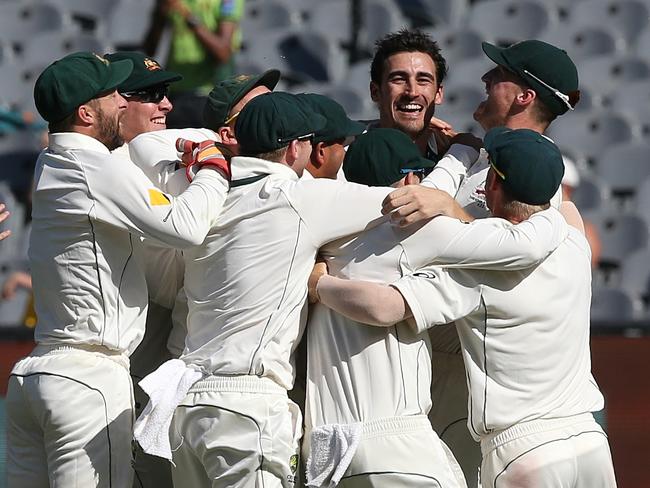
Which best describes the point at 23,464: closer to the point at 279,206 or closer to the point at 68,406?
the point at 68,406

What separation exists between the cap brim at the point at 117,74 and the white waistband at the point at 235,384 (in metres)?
1.06

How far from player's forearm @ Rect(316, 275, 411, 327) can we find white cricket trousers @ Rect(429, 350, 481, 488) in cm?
81

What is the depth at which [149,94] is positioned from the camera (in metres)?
4.61

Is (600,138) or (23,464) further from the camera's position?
(600,138)

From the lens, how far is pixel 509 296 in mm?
3912

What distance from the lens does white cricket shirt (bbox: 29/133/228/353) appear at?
3.99 meters

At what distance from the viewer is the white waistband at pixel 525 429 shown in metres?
3.93

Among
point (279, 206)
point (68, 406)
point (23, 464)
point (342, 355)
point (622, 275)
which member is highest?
point (279, 206)

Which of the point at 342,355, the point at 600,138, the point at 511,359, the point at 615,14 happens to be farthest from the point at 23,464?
the point at 615,14

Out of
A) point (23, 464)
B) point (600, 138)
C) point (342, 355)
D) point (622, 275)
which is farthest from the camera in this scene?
point (600, 138)

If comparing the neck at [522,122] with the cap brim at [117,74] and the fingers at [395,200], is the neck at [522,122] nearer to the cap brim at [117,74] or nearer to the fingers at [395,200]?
the fingers at [395,200]

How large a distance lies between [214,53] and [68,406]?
17.6 feet

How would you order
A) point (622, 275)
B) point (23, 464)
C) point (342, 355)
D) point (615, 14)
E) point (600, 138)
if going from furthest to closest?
point (615, 14)
point (600, 138)
point (622, 275)
point (23, 464)
point (342, 355)

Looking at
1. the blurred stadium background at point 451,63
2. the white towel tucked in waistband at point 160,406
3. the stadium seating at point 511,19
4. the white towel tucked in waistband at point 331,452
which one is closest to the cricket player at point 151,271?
the white towel tucked in waistband at point 160,406
